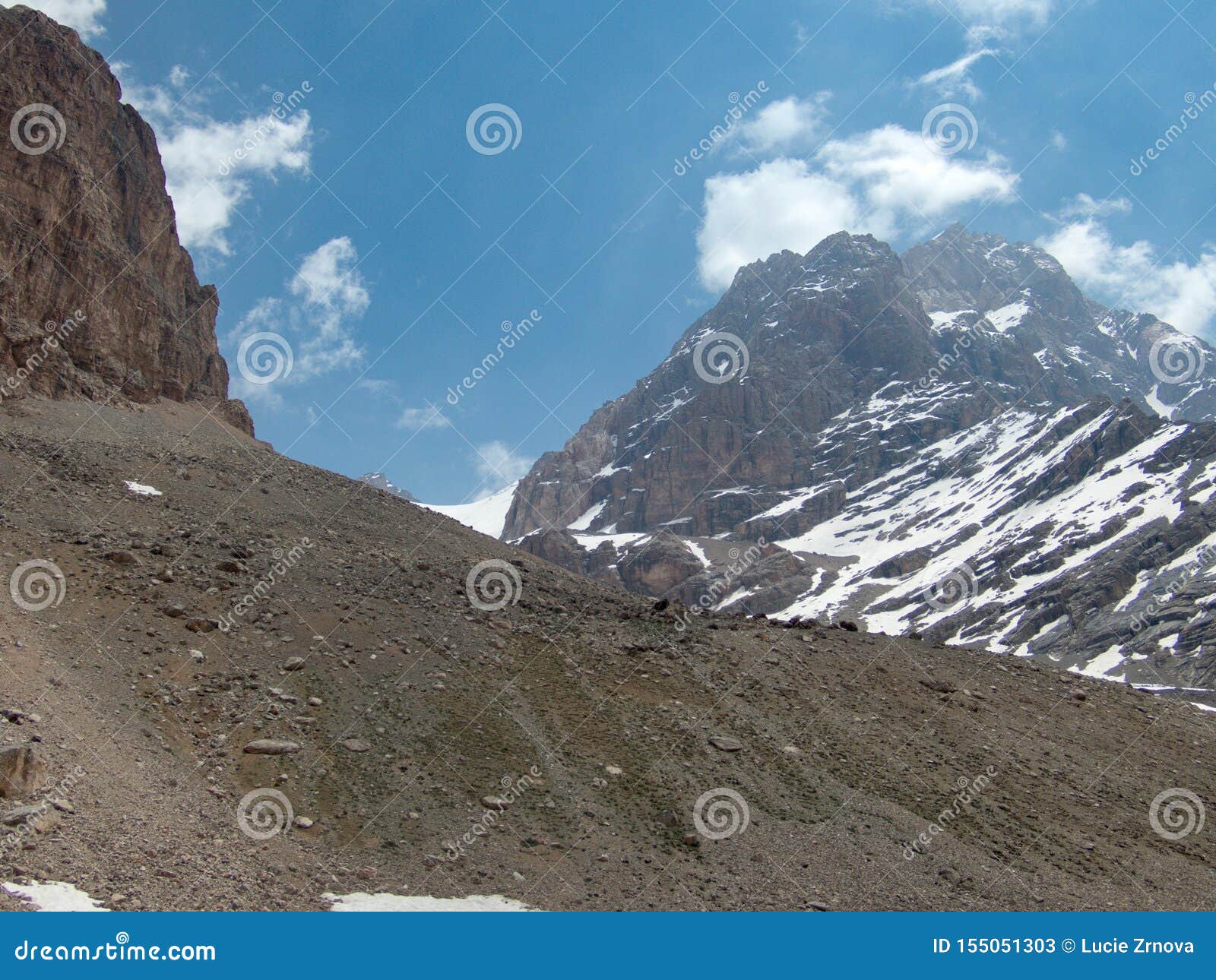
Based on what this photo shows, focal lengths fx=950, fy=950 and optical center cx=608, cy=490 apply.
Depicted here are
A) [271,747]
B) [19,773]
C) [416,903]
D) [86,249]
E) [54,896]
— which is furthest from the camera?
[86,249]

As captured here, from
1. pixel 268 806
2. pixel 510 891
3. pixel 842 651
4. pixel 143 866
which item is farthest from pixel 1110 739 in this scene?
pixel 143 866

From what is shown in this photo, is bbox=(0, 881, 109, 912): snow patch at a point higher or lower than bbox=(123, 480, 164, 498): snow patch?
lower

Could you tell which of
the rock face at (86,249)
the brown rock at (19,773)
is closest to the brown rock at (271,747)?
the brown rock at (19,773)

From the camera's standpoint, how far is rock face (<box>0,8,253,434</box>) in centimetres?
5019

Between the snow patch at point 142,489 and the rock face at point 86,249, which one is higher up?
the rock face at point 86,249

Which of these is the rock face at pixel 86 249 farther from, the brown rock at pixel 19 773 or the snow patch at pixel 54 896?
the snow patch at pixel 54 896

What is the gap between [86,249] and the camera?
57.2 m

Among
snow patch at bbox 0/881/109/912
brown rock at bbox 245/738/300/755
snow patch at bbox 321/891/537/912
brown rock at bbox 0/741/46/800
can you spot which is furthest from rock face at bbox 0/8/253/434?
snow patch at bbox 321/891/537/912

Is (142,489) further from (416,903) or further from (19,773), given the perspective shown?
(416,903)

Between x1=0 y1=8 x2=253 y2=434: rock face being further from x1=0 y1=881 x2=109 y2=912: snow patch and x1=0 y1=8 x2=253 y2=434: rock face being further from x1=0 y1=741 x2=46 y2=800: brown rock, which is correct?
x1=0 y1=881 x2=109 y2=912: snow patch

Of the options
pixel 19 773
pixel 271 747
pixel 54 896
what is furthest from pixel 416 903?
pixel 19 773

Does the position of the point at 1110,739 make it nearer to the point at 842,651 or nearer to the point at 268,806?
the point at 842,651

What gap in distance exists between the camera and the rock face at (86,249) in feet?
165

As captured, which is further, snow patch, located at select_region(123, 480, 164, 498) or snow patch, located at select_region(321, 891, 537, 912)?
snow patch, located at select_region(123, 480, 164, 498)
